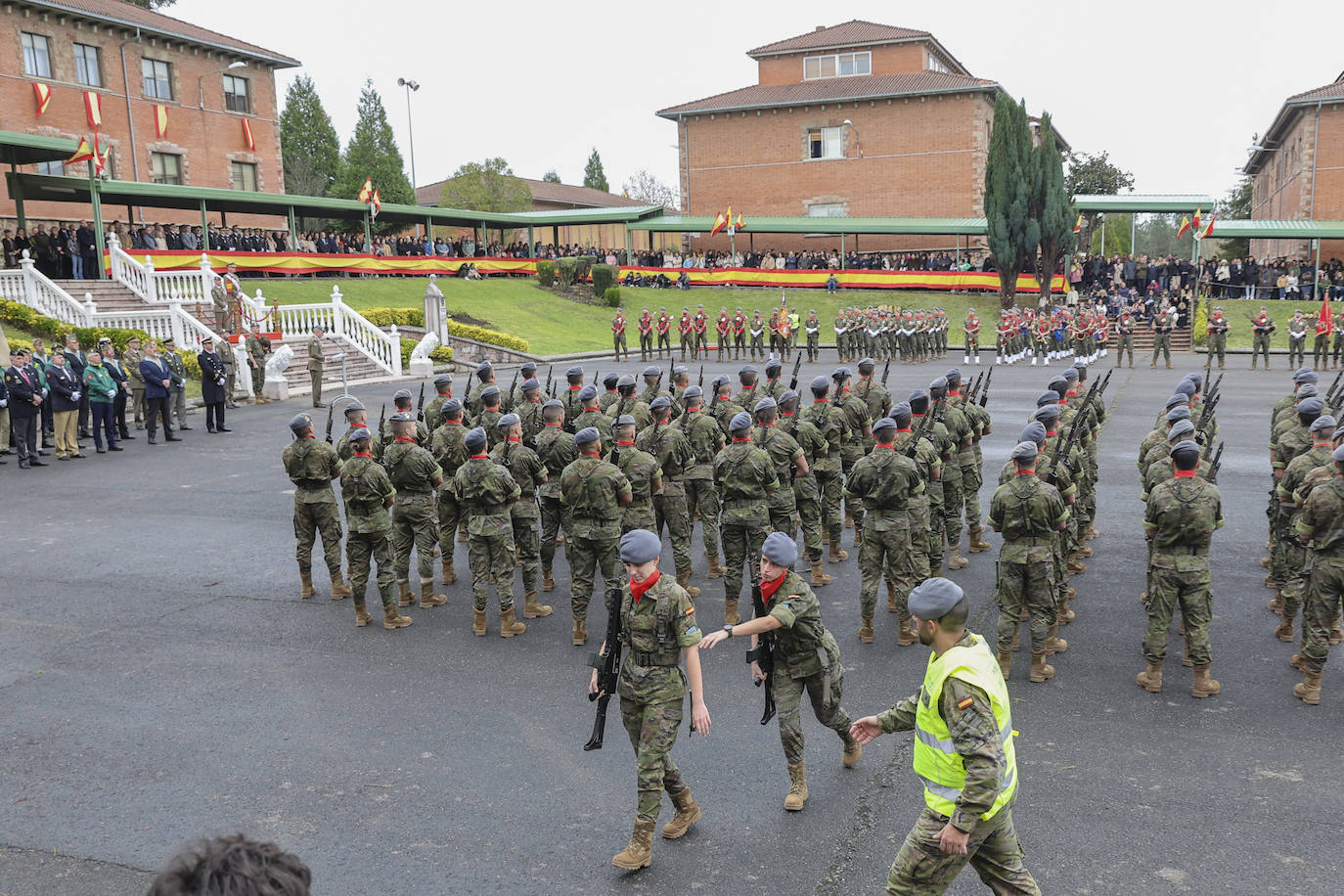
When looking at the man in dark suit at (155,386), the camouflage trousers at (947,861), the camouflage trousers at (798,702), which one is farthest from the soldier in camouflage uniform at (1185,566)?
the man in dark suit at (155,386)

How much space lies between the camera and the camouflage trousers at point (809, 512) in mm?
9984

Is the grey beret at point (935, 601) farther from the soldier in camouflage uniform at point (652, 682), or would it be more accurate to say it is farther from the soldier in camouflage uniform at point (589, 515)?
the soldier in camouflage uniform at point (589, 515)

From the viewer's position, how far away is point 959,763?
3.97 m

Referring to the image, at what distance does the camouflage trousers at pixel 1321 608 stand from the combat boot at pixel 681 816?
188 inches

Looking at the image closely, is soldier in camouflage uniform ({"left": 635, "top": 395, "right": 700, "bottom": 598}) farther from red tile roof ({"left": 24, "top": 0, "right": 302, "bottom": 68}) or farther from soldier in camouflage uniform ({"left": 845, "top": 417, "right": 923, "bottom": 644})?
red tile roof ({"left": 24, "top": 0, "right": 302, "bottom": 68})

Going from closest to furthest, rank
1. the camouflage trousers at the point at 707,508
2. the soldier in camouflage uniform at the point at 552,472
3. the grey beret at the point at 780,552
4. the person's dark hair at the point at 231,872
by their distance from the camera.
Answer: the person's dark hair at the point at 231,872
the grey beret at the point at 780,552
the soldier in camouflage uniform at the point at 552,472
the camouflage trousers at the point at 707,508

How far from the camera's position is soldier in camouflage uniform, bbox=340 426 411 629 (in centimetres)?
917

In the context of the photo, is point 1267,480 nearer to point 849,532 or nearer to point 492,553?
point 849,532

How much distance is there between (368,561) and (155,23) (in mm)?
→ 43595

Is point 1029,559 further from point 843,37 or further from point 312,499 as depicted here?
point 843,37

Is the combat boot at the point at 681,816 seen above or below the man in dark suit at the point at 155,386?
below

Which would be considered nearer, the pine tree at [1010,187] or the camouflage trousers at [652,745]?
the camouflage trousers at [652,745]

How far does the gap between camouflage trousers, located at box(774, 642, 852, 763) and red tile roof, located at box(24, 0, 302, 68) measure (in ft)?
150

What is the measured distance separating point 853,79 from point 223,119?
1337 inches
